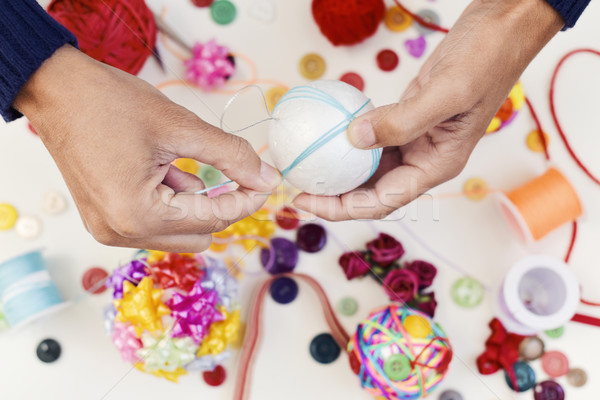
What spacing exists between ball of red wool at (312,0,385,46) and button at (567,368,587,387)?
1.02 m

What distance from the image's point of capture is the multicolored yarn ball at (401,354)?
42.5 inches

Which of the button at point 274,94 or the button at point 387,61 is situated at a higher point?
the button at point 387,61

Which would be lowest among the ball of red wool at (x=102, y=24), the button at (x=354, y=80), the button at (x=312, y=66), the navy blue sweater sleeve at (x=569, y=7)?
the button at (x=354, y=80)

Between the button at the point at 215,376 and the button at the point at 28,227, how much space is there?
0.57 m

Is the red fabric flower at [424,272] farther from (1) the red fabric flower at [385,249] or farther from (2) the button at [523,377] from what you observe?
(2) the button at [523,377]

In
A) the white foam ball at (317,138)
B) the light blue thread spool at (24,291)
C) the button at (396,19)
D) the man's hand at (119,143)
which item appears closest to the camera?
the man's hand at (119,143)

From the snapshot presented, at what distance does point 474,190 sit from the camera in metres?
1.31

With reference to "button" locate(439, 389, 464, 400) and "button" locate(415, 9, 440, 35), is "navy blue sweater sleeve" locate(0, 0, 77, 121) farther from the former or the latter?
"button" locate(439, 389, 464, 400)

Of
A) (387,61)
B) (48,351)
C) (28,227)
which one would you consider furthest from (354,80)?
(48,351)

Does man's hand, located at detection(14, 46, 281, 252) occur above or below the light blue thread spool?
above

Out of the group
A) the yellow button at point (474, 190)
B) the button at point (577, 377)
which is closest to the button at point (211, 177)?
Answer: the yellow button at point (474, 190)

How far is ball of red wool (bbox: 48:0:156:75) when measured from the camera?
3.86 feet

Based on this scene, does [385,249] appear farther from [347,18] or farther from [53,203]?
[53,203]

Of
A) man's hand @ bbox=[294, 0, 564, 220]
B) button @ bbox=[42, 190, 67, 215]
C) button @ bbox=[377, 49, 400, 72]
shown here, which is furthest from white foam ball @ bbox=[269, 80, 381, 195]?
button @ bbox=[42, 190, 67, 215]
